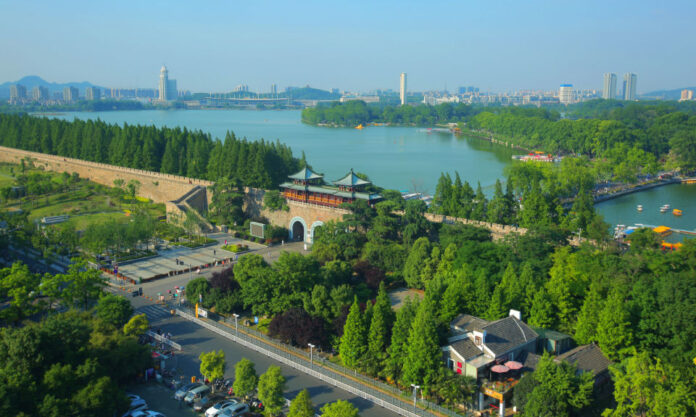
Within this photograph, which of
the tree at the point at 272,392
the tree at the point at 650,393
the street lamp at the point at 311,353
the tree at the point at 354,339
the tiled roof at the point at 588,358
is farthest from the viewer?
the street lamp at the point at 311,353

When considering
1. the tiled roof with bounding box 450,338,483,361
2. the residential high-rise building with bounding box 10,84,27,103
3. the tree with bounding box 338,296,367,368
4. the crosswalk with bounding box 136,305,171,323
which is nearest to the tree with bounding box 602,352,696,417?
the tiled roof with bounding box 450,338,483,361

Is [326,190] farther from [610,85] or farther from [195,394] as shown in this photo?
[610,85]

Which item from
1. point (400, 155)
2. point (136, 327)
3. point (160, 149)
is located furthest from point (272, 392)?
point (400, 155)

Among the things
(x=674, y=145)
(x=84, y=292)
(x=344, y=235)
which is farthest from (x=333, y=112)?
(x=84, y=292)

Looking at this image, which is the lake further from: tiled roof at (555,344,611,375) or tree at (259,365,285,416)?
tree at (259,365,285,416)

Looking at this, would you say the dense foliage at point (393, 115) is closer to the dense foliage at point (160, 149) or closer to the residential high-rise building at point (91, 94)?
the dense foliage at point (160, 149)

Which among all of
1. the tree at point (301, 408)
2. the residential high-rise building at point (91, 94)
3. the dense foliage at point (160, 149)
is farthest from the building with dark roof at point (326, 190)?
the residential high-rise building at point (91, 94)
